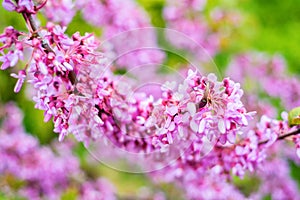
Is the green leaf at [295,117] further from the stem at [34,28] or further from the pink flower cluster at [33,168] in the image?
the pink flower cluster at [33,168]

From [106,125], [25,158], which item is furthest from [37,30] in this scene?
[25,158]

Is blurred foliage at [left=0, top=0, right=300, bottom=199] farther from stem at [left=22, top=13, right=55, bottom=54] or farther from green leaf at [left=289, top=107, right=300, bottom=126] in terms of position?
stem at [left=22, top=13, right=55, bottom=54]

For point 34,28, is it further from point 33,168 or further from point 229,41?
point 229,41

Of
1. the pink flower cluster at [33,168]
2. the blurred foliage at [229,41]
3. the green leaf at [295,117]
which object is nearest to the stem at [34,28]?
the green leaf at [295,117]

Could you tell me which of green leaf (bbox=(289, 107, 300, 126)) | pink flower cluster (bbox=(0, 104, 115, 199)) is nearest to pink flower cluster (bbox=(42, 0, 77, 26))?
pink flower cluster (bbox=(0, 104, 115, 199))

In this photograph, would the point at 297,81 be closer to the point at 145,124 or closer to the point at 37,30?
the point at 145,124

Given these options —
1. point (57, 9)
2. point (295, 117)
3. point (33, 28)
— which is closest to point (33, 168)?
point (57, 9)
